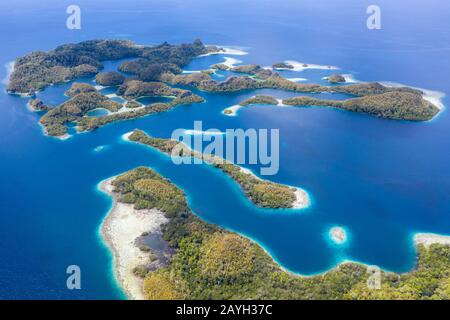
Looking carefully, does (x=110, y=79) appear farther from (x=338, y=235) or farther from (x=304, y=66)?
(x=338, y=235)

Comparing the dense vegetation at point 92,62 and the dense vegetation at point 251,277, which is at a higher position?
the dense vegetation at point 92,62

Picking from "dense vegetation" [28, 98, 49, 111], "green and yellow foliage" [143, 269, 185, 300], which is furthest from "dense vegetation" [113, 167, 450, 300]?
"dense vegetation" [28, 98, 49, 111]

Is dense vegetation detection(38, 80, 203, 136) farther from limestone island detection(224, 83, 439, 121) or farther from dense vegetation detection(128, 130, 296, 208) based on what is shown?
limestone island detection(224, 83, 439, 121)

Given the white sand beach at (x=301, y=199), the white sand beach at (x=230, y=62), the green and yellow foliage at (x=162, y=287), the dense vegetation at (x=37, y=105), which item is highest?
the white sand beach at (x=230, y=62)

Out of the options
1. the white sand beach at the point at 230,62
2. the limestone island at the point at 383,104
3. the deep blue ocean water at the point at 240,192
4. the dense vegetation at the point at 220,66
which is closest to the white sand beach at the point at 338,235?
the deep blue ocean water at the point at 240,192

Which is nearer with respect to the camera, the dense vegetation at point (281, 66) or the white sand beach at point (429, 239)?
the white sand beach at point (429, 239)

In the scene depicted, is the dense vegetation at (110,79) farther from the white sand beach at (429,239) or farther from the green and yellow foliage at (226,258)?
the white sand beach at (429,239)
